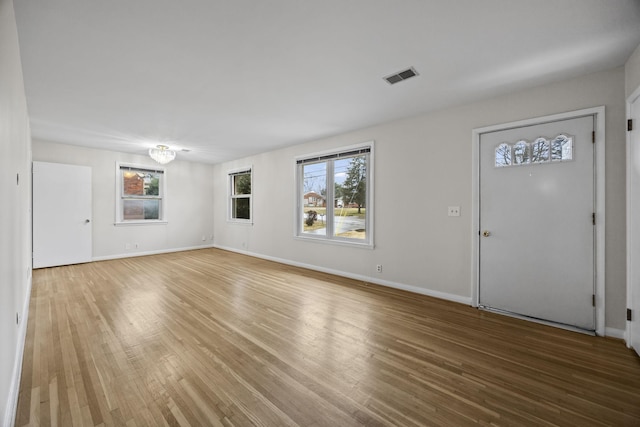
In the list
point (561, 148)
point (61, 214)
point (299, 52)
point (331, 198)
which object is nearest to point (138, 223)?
point (61, 214)

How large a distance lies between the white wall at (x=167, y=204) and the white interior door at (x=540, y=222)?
7.12 metres

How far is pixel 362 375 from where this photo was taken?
187 centimetres

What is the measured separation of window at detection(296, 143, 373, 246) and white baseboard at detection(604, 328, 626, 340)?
2.69 m

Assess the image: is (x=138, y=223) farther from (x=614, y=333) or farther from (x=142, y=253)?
(x=614, y=333)

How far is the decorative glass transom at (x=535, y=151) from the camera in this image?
2.71 metres

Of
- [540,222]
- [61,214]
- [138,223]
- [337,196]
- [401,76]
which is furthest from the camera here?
[138,223]

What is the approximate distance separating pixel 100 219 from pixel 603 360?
8234 millimetres

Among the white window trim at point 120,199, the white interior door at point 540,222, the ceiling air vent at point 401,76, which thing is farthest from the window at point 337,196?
the white window trim at point 120,199

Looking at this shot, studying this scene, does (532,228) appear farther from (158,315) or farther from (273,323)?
(158,315)

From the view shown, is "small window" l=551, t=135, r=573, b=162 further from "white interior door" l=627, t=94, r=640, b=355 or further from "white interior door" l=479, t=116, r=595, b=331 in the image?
"white interior door" l=627, t=94, r=640, b=355

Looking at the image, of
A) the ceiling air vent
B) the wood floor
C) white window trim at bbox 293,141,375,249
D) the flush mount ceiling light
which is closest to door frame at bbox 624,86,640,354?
the wood floor

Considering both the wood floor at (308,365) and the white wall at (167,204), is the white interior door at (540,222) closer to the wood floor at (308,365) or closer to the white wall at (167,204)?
the wood floor at (308,365)

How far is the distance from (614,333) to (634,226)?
1056 millimetres

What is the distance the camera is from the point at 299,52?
2262 mm
